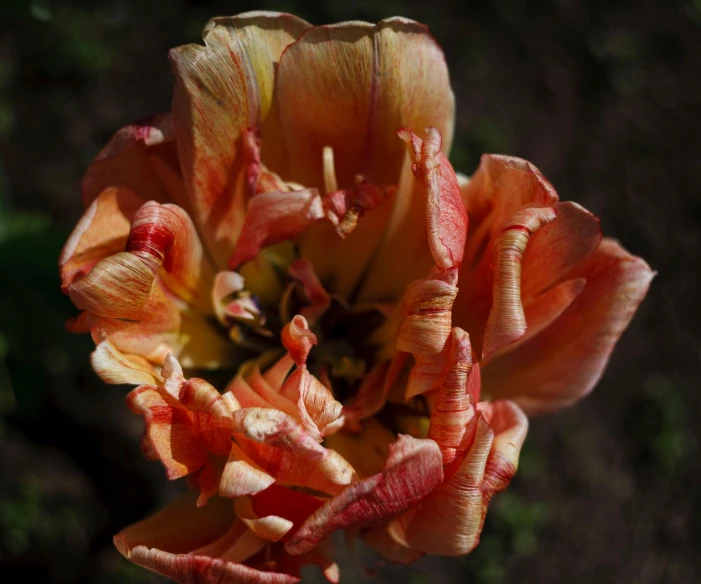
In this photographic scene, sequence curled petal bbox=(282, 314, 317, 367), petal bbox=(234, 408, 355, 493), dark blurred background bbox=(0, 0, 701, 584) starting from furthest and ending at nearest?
dark blurred background bbox=(0, 0, 701, 584) < curled petal bbox=(282, 314, 317, 367) < petal bbox=(234, 408, 355, 493)

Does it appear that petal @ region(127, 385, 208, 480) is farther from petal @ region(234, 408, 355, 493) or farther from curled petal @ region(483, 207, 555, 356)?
curled petal @ region(483, 207, 555, 356)

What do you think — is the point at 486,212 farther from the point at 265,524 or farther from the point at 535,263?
the point at 265,524

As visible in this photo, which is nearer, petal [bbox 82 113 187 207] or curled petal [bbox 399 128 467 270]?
curled petal [bbox 399 128 467 270]

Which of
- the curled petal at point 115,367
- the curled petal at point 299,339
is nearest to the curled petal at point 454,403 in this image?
the curled petal at point 299,339

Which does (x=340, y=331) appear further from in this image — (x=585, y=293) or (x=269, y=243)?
(x=585, y=293)

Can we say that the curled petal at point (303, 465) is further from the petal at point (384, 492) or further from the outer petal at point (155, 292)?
the outer petal at point (155, 292)

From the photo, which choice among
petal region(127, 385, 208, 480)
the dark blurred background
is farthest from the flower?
the dark blurred background

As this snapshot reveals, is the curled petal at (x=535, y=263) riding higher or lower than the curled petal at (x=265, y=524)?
higher

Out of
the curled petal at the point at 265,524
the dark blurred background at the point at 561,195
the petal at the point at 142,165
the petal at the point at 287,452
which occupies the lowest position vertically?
the dark blurred background at the point at 561,195
